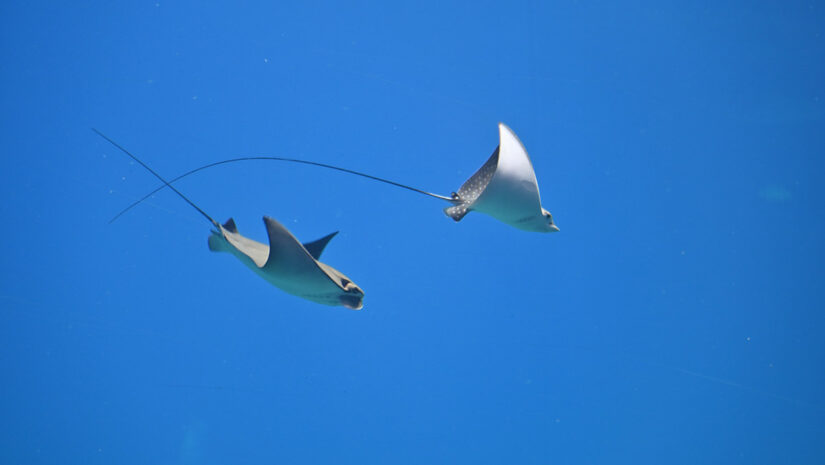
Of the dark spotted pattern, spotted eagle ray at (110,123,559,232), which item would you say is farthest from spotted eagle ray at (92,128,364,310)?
the dark spotted pattern

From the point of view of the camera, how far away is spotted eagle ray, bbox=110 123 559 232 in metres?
2.30

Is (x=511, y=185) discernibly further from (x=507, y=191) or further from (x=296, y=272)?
(x=296, y=272)

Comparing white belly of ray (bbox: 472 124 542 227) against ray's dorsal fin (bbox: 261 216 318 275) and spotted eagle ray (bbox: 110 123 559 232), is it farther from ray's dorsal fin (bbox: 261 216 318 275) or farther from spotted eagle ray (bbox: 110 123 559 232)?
ray's dorsal fin (bbox: 261 216 318 275)

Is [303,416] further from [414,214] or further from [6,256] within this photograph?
[6,256]

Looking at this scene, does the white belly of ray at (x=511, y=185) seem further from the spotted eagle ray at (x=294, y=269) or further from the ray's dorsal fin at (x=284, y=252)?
Answer: the ray's dorsal fin at (x=284, y=252)

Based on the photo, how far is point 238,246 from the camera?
2.31 m

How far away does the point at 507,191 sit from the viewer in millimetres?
2371

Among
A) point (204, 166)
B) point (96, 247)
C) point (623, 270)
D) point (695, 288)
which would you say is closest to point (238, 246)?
point (204, 166)

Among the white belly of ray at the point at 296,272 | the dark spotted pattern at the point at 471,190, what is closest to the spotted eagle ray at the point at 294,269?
the white belly of ray at the point at 296,272

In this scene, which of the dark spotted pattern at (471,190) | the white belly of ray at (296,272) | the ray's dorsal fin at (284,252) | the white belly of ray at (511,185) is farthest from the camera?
the dark spotted pattern at (471,190)

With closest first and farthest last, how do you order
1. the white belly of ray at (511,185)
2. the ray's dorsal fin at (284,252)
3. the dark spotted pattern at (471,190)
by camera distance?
the ray's dorsal fin at (284,252) < the white belly of ray at (511,185) < the dark spotted pattern at (471,190)

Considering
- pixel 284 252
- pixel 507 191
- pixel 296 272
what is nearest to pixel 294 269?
pixel 296 272

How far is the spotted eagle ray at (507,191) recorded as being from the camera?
7.54 ft

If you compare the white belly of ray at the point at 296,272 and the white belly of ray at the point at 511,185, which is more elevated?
the white belly of ray at the point at 511,185
